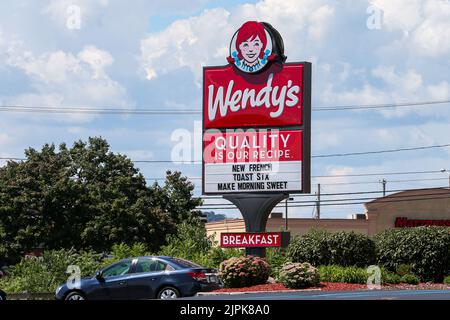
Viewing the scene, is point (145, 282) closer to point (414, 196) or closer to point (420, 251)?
point (420, 251)

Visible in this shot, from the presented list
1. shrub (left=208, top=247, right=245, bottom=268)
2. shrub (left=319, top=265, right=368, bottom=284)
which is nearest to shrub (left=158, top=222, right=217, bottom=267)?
shrub (left=208, top=247, right=245, bottom=268)

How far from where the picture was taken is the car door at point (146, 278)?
25234 millimetres

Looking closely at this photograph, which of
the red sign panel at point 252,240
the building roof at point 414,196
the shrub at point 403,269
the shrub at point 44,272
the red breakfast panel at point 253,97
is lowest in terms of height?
the shrub at point 44,272

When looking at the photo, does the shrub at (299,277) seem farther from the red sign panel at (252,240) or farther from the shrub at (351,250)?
the shrub at (351,250)

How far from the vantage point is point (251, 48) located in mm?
36125

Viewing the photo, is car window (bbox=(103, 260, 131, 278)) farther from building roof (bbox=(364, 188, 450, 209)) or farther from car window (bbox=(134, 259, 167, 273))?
building roof (bbox=(364, 188, 450, 209))

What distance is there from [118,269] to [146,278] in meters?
1.40

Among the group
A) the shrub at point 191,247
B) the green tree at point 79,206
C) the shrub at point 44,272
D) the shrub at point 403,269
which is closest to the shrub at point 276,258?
the shrub at point 191,247

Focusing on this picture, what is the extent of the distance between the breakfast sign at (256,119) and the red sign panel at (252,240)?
68.7 inches

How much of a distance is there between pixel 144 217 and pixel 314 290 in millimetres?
37548

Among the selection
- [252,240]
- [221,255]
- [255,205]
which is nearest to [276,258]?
[252,240]

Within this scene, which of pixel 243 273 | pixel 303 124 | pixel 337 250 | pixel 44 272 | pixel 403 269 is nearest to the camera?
pixel 243 273
